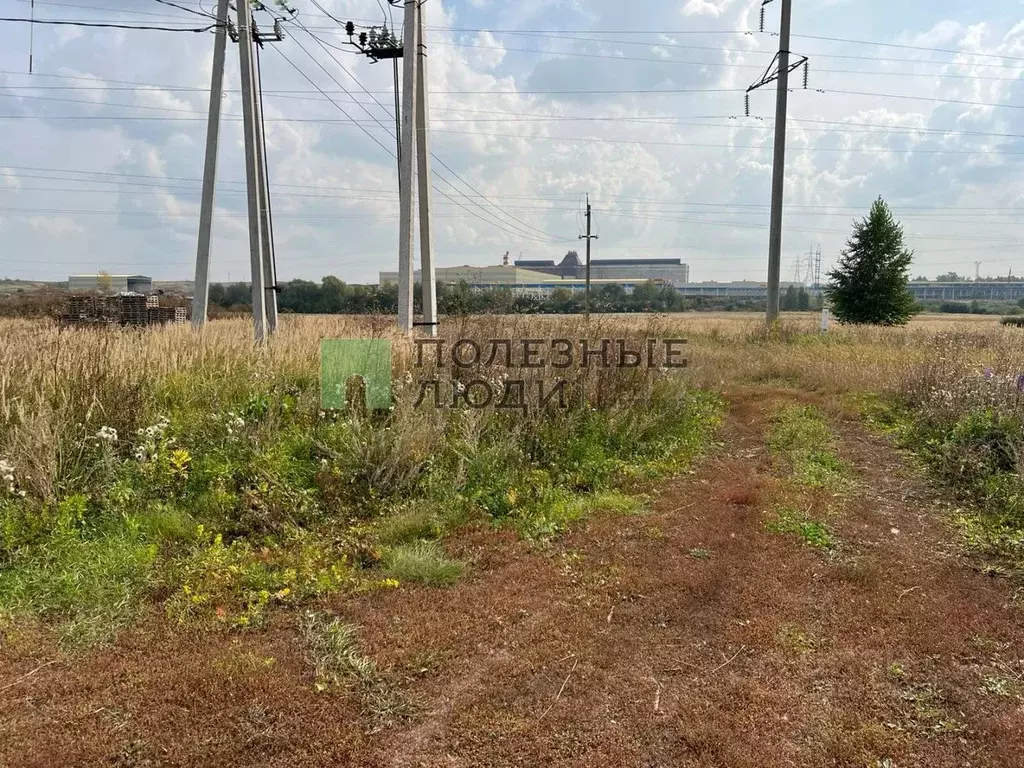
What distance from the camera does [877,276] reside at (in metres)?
25.1

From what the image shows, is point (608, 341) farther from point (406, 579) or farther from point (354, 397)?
point (406, 579)

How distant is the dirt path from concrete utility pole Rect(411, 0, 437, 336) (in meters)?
5.85

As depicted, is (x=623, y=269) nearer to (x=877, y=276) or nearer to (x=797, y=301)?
(x=797, y=301)

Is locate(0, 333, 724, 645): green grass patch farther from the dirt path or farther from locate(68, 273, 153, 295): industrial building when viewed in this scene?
Result: locate(68, 273, 153, 295): industrial building

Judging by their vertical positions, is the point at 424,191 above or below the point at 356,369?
above

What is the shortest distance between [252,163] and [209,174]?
3.12ft

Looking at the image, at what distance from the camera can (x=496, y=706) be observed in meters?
2.29

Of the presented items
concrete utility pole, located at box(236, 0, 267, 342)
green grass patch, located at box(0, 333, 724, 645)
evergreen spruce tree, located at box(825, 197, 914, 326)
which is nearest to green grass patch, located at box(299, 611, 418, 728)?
green grass patch, located at box(0, 333, 724, 645)

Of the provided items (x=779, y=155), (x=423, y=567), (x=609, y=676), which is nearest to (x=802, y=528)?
(x=609, y=676)

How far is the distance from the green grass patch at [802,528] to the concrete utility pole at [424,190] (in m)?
6.00

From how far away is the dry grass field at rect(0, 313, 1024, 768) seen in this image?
2168 mm

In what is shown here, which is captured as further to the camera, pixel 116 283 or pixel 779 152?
pixel 116 283

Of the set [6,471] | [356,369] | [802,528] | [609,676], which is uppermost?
[356,369]

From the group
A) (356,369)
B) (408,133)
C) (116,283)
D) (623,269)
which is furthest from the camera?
(623,269)
